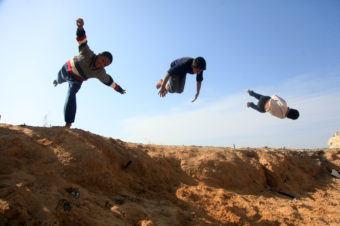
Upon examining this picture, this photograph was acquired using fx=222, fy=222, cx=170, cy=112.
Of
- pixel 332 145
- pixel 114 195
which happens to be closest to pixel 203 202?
pixel 114 195

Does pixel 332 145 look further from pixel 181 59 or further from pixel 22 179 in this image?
pixel 22 179

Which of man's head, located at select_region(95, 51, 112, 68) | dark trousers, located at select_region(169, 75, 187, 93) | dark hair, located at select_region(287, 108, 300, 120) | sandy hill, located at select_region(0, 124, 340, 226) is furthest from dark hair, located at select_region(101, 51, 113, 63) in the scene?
dark hair, located at select_region(287, 108, 300, 120)

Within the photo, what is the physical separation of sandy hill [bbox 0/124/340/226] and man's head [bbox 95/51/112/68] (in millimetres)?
1414

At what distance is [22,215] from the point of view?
85.8 inches

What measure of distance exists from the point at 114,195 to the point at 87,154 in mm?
804

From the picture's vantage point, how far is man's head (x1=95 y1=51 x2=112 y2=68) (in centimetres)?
448

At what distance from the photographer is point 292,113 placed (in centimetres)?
498

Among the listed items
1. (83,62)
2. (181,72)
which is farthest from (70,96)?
(181,72)

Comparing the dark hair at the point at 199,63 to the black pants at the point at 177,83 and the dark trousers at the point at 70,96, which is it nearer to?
the black pants at the point at 177,83

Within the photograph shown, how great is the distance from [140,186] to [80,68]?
258cm

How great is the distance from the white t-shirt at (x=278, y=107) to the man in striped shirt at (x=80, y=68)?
12.1 ft

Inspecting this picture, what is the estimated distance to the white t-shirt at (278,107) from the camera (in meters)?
4.93

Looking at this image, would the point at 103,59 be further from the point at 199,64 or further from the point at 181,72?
the point at 199,64

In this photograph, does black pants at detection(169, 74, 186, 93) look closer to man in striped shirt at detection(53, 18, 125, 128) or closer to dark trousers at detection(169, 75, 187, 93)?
dark trousers at detection(169, 75, 187, 93)
